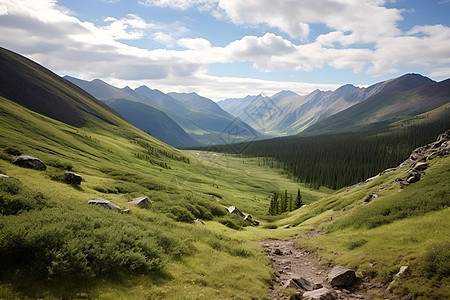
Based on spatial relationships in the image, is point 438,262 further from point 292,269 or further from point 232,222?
point 232,222

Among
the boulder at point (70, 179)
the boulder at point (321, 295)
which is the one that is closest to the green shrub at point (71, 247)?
the boulder at point (321, 295)

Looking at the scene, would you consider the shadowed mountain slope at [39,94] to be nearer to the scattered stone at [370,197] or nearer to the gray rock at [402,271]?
the scattered stone at [370,197]

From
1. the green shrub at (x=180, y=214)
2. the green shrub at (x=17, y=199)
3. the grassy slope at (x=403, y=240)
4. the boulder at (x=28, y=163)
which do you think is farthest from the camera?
the boulder at (x=28, y=163)

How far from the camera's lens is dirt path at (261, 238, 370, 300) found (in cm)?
2097

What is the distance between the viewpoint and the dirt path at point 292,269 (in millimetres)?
20969

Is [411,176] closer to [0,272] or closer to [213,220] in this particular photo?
[213,220]

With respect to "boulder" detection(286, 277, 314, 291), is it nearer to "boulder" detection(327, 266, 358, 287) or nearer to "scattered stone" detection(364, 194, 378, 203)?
"boulder" detection(327, 266, 358, 287)

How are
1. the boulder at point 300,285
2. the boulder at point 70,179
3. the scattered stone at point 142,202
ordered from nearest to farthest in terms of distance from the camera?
the boulder at point 300,285, the scattered stone at point 142,202, the boulder at point 70,179

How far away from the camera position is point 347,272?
22656mm

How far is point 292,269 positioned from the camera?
2853 cm

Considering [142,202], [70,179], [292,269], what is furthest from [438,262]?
[70,179]

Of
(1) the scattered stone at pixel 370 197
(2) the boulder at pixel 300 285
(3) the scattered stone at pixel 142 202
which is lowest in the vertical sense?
(2) the boulder at pixel 300 285

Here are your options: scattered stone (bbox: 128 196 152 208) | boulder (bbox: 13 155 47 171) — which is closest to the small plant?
boulder (bbox: 13 155 47 171)

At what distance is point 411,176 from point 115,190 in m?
48.6
